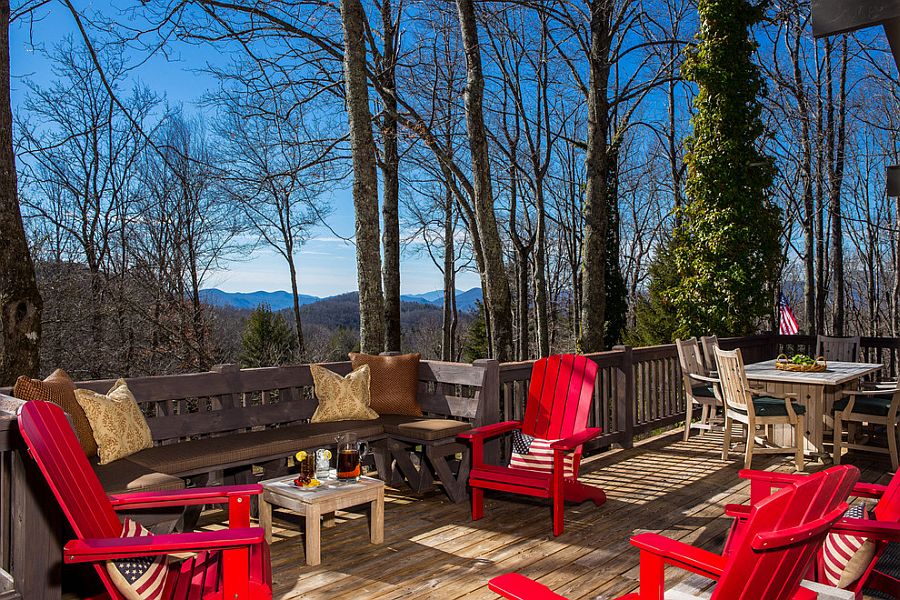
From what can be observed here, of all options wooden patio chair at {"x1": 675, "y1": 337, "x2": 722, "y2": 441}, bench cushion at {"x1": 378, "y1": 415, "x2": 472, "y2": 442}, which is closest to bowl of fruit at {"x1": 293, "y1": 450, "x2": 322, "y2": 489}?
bench cushion at {"x1": 378, "y1": 415, "x2": 472, "y2": 442}

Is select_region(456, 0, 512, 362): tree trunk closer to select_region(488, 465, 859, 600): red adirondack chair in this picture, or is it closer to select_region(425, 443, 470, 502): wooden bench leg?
select_region(425, 443, 470, 502): wooden bench leg

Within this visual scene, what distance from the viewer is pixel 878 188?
19.3 m

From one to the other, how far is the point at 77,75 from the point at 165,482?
43.2 ft

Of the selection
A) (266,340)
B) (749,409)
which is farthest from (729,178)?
(266,340)

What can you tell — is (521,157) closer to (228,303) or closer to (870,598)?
(228,303)

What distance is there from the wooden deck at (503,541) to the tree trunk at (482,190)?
2.32 m

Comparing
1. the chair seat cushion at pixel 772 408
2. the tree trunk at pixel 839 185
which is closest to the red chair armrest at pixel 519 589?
the chair seat cushion at pixel 772 408

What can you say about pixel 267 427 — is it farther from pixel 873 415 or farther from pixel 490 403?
pixel 873 415

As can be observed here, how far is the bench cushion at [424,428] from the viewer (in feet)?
13.6

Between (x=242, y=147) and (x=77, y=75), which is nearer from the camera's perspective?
(x=77, y=75)

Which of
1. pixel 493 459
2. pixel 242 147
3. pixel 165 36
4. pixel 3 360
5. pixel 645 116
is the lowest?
pixel 493 459

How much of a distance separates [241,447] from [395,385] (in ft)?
4.39

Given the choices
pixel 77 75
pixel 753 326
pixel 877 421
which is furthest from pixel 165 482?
pixel 77 75

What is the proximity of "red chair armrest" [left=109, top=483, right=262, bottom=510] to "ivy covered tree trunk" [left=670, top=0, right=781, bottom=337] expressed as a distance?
331 inches
